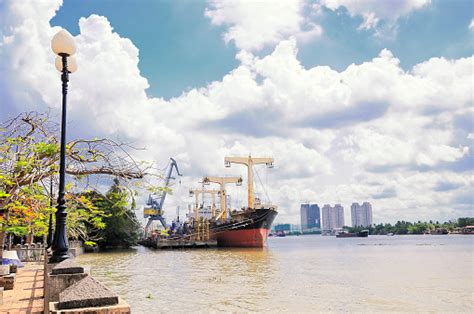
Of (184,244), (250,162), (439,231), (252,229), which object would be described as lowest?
(439,231)

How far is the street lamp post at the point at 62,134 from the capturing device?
7.18 m

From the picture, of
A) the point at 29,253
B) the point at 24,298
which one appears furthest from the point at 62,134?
the point at 29,253

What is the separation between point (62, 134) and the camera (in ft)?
24.1

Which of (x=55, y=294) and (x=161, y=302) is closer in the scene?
(x=55, y=294)

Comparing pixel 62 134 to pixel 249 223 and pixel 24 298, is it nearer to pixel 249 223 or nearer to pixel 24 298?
pixel 24 298

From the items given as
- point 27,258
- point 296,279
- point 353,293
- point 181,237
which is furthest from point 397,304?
point 181,237

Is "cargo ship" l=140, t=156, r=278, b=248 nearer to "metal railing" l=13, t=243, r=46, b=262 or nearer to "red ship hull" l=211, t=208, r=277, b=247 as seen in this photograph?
"red ship hull" l=211, t=208, r=277, b=247

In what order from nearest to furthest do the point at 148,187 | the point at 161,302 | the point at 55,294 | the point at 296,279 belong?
the point at 55,294 < the point at 148,187 < the point at 161,302 < the point at 296,279

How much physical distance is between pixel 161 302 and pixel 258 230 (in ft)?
146

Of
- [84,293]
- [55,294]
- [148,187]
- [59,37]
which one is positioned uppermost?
[59,37]

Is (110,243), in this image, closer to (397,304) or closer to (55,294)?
(397,304)

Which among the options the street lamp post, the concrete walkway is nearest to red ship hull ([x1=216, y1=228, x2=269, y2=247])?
the concrete walkway

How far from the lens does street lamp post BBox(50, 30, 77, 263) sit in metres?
7.18

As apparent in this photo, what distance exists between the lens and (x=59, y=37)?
8047 millimetres
